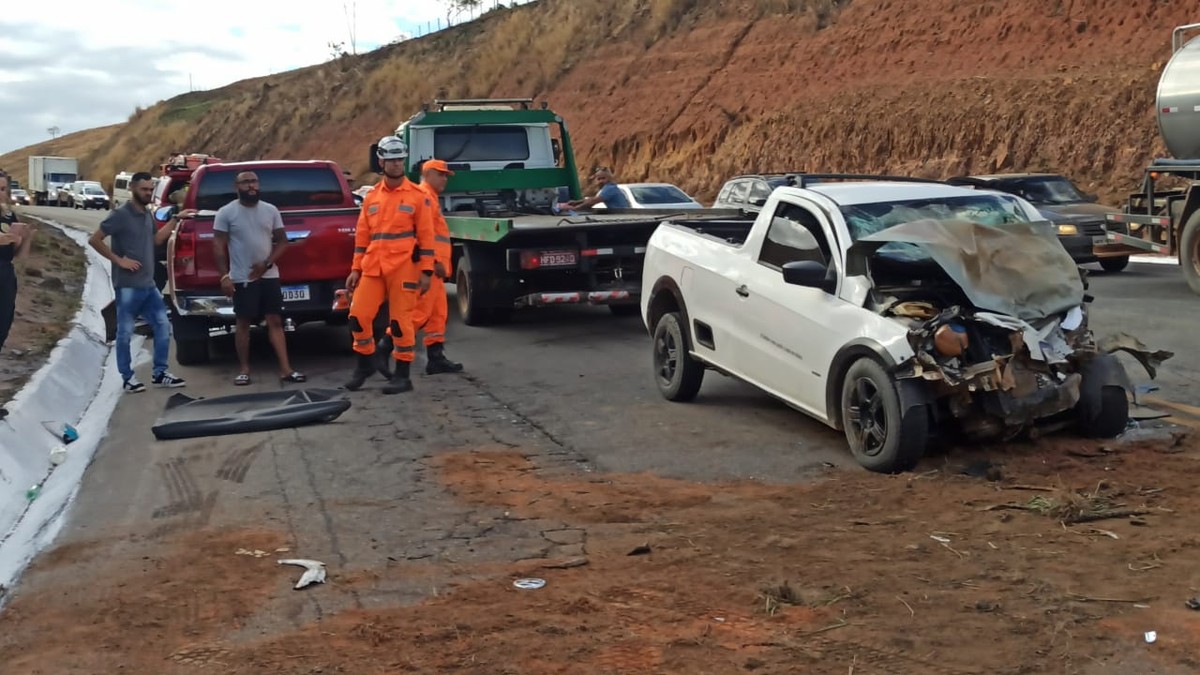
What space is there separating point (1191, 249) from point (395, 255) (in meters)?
10.4

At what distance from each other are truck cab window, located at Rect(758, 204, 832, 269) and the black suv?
8.82 m

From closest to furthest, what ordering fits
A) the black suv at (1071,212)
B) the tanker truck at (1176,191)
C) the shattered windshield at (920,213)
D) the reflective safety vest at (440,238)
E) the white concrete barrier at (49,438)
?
the white concrete barrier at (49,438)
the shattered windshield at (920,213)
the reflective safety vest at (440,238)
the tanker truck at (1176,191)
the black suv at (1071,212)

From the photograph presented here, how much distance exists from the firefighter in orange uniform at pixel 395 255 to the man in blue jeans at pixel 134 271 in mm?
1877

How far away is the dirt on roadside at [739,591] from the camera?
4.42 meters

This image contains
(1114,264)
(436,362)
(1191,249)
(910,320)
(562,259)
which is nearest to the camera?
(910,320)

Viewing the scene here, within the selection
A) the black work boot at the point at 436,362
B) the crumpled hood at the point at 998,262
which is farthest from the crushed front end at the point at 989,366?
the black work boot at the point at 436,362

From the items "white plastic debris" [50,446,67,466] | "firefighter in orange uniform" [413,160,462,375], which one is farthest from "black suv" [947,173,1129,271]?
"white plastic debris" [50,446,67,466]

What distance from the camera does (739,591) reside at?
16.7ft

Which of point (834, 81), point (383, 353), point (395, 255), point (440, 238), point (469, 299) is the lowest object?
point (383, 353)

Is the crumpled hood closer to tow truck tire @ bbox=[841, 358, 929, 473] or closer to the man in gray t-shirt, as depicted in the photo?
tow truck tire @ bbox=[841, 358, 929, 473]

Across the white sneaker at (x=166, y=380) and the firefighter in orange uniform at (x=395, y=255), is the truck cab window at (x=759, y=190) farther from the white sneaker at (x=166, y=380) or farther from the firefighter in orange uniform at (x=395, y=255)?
the white sneaker at (x=166, y=380)

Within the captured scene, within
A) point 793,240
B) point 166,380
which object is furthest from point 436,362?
point 793,240

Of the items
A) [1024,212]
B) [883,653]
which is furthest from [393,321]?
[883,653]

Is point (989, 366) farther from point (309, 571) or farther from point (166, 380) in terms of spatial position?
point (166, 380)
